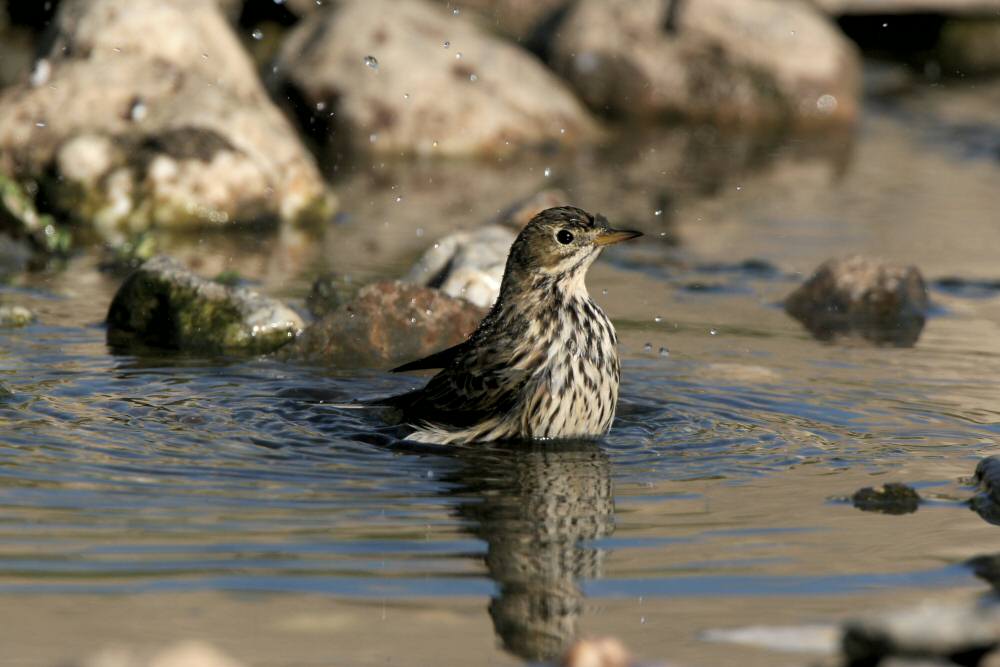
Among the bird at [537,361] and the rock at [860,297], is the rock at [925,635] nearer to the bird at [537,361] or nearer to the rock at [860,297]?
the bird at [537,361]

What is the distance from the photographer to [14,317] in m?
9.72

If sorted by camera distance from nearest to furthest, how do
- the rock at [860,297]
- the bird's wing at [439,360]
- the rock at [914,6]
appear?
the bird's wing at [439,360]
the rock at [860,297]
the rock at [914,6]

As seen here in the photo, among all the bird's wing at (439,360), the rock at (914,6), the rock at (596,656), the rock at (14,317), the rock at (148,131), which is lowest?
the rock at (596,656)

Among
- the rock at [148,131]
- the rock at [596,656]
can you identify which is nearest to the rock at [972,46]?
the rock at [148,131]

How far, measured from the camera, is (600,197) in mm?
14781

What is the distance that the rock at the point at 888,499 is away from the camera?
6.60 m

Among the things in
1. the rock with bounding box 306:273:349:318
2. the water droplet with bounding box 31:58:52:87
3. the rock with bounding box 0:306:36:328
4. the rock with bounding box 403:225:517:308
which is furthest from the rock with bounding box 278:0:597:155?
the rock with bounding box 0:306:36:328

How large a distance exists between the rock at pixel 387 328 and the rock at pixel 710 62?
9933mm

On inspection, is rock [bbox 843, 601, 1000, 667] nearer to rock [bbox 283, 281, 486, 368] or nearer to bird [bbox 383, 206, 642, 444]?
bird [bbox 383, 206, 642, 444]

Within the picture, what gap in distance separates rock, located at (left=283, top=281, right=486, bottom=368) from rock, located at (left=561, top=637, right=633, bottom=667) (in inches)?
201

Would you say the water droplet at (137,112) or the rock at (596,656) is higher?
the water droplet at (137,112)

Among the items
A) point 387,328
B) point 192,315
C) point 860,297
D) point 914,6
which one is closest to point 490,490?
Result: point 387,328

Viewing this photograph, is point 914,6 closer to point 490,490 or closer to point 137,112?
point 137,112

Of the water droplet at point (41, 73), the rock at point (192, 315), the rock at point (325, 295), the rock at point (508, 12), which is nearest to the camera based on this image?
the rock at point (192, 315)
